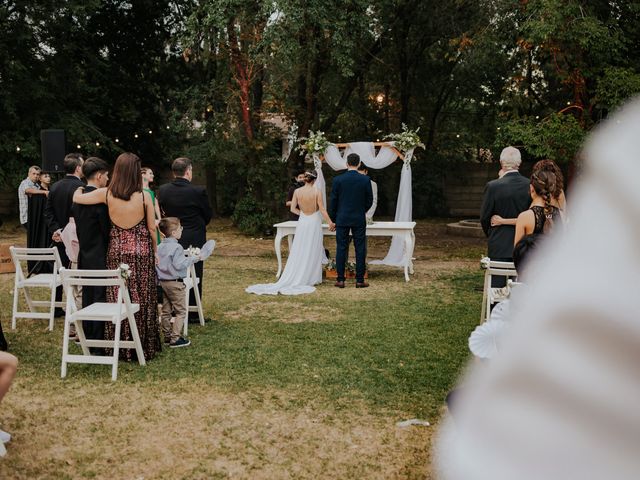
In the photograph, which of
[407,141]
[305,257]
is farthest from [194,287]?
[407,141]

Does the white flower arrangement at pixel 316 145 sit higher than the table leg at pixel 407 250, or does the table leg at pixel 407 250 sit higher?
the white flower arrangement at pixel 316 145

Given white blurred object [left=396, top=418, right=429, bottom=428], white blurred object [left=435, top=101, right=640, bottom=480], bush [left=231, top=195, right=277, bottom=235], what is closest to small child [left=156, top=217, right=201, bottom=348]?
white blurred object [left=396, top=418, right=429, bottom=428]

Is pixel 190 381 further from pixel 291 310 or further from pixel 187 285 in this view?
pixel 291 310

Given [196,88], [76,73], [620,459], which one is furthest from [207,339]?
[76,73]

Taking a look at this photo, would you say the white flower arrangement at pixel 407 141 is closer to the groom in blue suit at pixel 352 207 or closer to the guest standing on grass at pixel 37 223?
the groom in blue suit at pixel 352 207

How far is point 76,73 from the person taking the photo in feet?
66.6

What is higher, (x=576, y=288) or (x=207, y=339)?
(x=576, y=288)

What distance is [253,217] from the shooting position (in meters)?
17.8

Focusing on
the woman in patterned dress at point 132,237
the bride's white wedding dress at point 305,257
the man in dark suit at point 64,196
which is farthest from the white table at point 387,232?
the woman in patterned dress at point 132,237

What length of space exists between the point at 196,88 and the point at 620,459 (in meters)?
18.4

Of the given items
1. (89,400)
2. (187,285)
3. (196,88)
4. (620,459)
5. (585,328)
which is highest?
(196,88)

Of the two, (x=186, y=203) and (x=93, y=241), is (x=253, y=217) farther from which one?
(x=93, y=241)

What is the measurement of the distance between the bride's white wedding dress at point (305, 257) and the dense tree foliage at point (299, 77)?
4.82m

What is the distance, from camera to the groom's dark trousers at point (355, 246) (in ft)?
31.9
